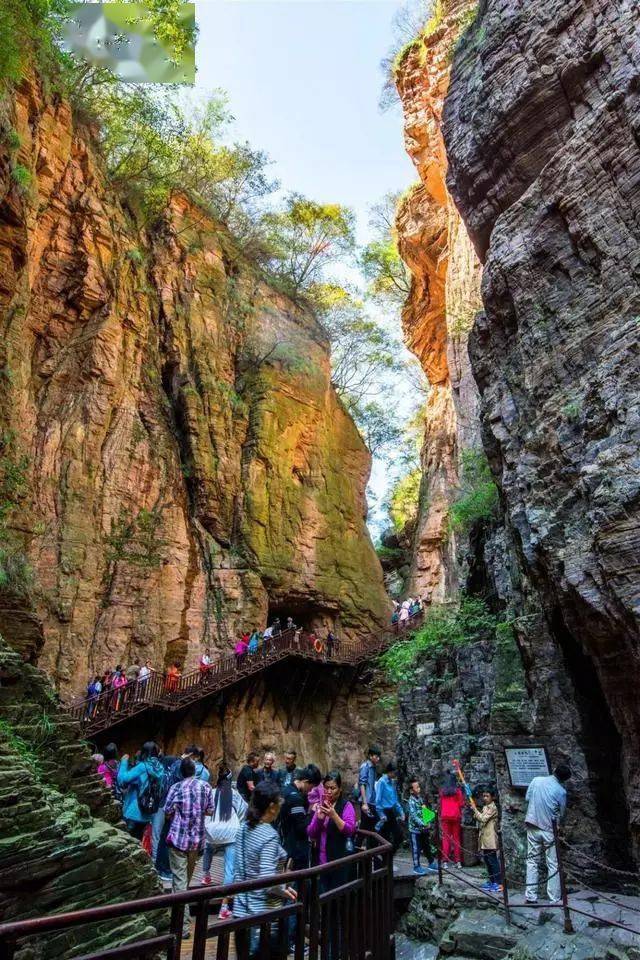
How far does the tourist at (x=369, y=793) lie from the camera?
7188mm

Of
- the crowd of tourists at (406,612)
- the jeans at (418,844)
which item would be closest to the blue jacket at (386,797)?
the jeans at (418,844)

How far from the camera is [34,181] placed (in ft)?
52.5

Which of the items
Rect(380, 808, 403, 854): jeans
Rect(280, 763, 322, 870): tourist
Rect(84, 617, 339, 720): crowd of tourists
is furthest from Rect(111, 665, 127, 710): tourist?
Rect(280, 763, 322, 870): tourist

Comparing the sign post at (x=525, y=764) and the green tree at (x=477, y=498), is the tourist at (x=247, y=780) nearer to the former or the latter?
the sign post at (x=525, y=764)

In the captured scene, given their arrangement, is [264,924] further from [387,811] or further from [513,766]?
[513,766]

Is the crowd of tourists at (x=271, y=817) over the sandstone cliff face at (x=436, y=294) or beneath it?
beneath

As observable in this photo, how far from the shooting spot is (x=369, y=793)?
7.48 m

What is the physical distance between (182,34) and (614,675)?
22.1 meters

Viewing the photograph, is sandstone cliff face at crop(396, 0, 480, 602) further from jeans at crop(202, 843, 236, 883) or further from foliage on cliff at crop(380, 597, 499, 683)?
jeans at crop(202, 843, 236, 883)

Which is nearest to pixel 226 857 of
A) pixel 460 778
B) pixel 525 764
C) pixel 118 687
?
pixel 525 764

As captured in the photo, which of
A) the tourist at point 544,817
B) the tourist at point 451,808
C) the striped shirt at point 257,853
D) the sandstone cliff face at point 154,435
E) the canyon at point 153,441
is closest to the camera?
the striped shirt at point 257,853

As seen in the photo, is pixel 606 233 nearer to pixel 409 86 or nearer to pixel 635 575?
pixel 635 575

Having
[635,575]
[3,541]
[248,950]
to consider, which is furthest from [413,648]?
[248,950]

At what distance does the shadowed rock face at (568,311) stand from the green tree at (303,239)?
1773 cm
